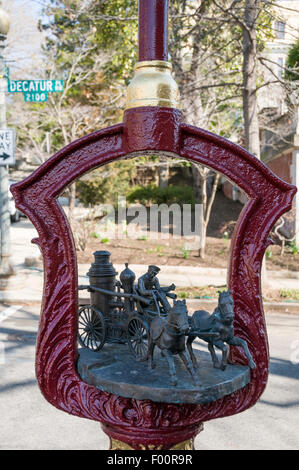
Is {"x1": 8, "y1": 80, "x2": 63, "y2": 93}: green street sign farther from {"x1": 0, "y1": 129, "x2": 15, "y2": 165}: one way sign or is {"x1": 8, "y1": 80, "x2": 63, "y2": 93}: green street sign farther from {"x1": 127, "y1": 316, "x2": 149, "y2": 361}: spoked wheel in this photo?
{"x1": 127, "y1": 316, "x2": 149, "y2": 361}: spoked wheel

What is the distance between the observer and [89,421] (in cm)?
433

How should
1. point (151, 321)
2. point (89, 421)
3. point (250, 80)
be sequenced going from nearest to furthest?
point (151, 321) < point (89, 421) < point (250, 80)

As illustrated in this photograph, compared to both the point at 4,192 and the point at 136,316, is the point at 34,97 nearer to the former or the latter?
the point at 4,192

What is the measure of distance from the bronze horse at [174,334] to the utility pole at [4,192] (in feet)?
22.9

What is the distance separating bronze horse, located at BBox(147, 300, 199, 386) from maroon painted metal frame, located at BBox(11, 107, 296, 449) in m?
0.17

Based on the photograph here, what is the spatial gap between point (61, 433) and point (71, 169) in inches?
118

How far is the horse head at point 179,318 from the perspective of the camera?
1715mm

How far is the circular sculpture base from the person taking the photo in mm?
1630

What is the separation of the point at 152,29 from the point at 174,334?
1.19 metres

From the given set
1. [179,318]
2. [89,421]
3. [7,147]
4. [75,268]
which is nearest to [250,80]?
[7,147]

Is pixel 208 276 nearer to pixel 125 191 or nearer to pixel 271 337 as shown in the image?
pixel 271 337

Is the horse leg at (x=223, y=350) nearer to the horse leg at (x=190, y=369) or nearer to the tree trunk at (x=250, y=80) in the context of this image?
the horse leg at (x=190, y=369)

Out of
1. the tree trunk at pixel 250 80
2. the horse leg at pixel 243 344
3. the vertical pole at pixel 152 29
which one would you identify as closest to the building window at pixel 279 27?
the tree trunk at pixel 250 80
